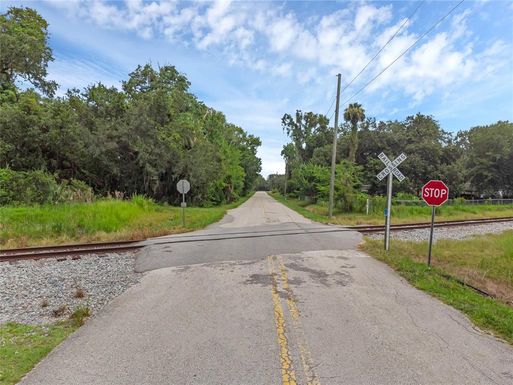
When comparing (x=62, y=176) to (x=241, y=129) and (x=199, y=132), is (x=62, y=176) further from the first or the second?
(x=241, y=129)

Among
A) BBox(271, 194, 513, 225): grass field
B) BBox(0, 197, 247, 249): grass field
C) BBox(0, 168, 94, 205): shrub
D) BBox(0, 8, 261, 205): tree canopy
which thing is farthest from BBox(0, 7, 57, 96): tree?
BBox(271, 194, 513, 225): grass field

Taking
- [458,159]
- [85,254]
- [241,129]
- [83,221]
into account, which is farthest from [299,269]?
[241,129]

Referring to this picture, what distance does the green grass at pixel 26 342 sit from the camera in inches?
130

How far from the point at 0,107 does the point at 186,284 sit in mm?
21833

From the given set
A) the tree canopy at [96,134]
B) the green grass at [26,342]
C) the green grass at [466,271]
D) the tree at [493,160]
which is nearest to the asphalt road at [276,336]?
the green grass at [26,342]

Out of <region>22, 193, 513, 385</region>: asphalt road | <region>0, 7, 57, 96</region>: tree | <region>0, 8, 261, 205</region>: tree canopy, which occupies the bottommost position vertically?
<region>22, 193, 513, 385</region>: asphalt road

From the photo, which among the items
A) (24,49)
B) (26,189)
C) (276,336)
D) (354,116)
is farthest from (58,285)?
(354,116)

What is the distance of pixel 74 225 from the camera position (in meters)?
13.0

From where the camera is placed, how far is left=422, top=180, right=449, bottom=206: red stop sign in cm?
784

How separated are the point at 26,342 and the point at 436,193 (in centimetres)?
877

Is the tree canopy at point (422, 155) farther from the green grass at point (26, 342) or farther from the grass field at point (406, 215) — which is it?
the green grass at point (26, 342)

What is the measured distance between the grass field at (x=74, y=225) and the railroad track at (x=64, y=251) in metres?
1.27

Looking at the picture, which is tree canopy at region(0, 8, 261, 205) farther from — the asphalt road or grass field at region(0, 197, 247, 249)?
the asphalt road

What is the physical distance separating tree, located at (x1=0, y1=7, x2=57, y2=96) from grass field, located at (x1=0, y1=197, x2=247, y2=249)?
1651cm
